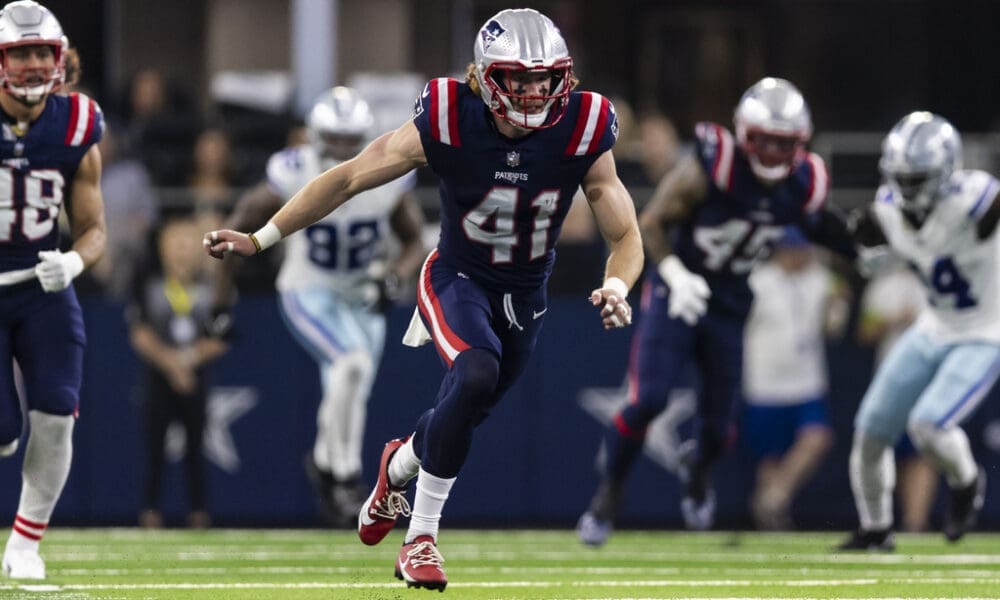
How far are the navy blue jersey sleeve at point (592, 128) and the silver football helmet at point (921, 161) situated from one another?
84.8 inches

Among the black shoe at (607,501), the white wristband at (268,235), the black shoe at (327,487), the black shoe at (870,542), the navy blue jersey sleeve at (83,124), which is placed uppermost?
the navy blue jersey sleeve at (83,124)

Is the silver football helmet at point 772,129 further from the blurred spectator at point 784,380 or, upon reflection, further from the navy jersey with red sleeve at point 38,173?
the navy jersey with red sleeve at point 38,173

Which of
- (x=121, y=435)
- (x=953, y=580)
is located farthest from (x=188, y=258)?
(x=953, y=580)

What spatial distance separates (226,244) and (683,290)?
8.90 ft

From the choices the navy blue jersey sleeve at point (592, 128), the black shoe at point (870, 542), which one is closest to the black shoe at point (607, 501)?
the black shoe at point (870, 542)

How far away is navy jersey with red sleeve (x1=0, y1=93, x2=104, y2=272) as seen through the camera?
21.3ft

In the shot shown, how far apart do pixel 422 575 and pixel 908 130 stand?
3217 mm

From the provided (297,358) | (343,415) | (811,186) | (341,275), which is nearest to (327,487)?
(343,415)

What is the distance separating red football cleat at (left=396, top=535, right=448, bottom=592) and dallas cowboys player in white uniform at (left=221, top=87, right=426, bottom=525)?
2.99 metres

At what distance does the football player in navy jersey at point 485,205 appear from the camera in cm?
571

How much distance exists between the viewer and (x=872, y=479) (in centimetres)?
808

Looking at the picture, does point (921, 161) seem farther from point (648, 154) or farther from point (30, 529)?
point (30, 529)

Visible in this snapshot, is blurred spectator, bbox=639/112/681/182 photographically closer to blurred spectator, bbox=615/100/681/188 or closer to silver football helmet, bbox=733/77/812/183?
blurred spectator, bbox=615/100/681/188

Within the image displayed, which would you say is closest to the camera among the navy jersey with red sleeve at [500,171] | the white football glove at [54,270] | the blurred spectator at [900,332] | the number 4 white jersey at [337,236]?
the navy jersey with red sleeve at [500,171]
